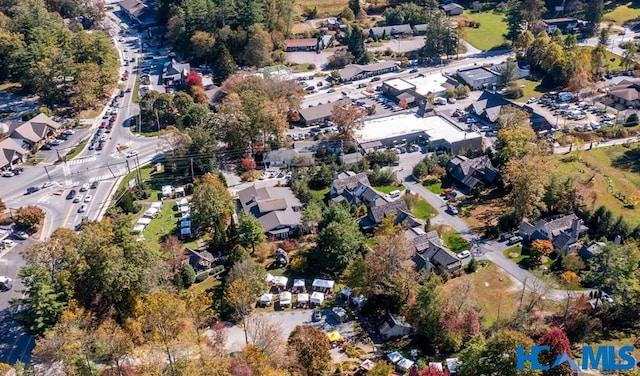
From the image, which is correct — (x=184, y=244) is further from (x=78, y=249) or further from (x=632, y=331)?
(x=632, y=331)

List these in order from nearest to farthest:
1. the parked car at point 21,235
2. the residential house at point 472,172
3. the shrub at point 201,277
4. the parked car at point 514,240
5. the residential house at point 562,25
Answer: the shrub at point 201,277
the parked car at point 514,240
the parked car at point 21,235
the residential house at point 472,172
the residential house at point 562,25

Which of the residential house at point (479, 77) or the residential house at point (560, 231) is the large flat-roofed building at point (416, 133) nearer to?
the residential house at point (479, 77)

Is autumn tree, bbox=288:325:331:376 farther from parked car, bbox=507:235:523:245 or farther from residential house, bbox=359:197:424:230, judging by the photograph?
parked car, bbox=507:235:523:245

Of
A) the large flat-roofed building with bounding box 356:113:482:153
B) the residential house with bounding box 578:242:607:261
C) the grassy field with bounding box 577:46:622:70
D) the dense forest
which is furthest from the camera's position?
the grassy field with bounding box 577:46:622:70

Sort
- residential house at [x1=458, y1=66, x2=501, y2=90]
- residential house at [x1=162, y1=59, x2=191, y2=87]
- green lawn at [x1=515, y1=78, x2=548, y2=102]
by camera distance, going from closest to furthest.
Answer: green lawn at [x1=515, y1=78, x2=548, y2=102] < residential house at [x1=458, y1=66, x2=501, y2=90] < residential house at [x1=162, y1=59, x2=191, y2=87]

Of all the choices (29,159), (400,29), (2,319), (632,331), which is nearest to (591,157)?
(632,331)

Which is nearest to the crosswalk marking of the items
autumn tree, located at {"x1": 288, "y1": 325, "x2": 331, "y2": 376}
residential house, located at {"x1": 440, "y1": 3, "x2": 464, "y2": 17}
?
autumn tree, located at {"x1": 288, "y1": 325, "x2": 331, "y2": 376}

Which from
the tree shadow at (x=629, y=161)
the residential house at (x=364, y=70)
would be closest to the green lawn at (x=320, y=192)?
the tree shadow at (x=629, y=161)
